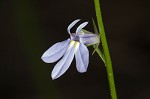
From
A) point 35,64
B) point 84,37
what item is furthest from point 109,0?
point 84,37

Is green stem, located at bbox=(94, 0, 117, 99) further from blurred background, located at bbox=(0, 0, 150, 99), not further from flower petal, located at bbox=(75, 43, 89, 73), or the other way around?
blurred background, located at bbox=(0, 0, 150, 99)

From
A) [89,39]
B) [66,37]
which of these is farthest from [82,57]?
[66,37]

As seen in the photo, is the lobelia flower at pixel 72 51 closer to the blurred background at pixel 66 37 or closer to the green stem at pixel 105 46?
the green stem at pixel 105 46

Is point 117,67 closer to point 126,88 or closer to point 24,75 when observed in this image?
point 126,88

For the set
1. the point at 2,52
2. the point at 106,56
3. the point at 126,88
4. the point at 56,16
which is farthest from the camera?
the point at 56,16

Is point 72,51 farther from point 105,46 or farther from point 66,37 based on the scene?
point 66,37

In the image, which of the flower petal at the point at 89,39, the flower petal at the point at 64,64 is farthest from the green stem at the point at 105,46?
the flower petal at the point at 64,64
